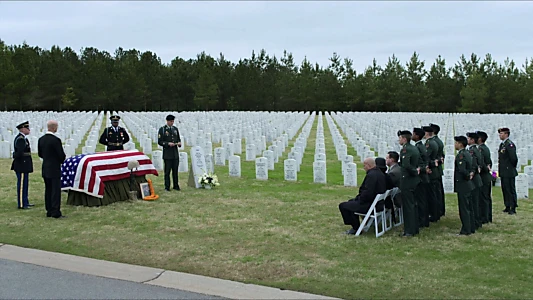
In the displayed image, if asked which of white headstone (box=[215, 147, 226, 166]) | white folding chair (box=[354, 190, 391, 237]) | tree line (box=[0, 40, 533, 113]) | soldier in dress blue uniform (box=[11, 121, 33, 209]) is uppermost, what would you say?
tree line (box=[0, 40, 533, 113])

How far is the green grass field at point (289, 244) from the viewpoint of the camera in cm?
615

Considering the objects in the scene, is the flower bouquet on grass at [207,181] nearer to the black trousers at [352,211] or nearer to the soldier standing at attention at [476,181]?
the black trousers at [352,211]

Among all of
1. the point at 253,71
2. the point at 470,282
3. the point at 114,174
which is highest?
the point at 253,71

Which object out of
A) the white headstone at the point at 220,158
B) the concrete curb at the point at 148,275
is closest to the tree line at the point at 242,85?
the white headstone at the point at 220,158

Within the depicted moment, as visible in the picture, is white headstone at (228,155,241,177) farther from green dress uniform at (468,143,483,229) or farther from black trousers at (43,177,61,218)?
green dress uniform at (468,143,483,229)

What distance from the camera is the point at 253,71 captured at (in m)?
72.9

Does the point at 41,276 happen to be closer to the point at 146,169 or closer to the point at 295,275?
the point at 295,275

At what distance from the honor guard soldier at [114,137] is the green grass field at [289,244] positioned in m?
2.16

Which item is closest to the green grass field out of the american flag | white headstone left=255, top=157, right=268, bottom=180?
the american flag

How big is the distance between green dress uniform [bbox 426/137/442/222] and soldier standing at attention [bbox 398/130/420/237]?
2.78ft

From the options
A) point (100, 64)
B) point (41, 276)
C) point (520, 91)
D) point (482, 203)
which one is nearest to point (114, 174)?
point (41, 276)

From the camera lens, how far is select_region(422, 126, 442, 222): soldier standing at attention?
29.9ft

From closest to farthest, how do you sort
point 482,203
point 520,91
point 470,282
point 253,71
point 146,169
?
point 470,282
point 482,203
point 146,169
point 520,91
point 253,71

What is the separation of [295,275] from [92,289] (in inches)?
86.4
